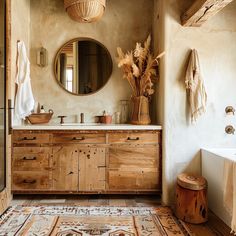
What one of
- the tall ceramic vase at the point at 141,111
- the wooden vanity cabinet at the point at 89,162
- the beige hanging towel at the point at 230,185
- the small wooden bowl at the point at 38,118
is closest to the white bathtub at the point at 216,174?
Result: the beige hanging towel at the point at 230,185

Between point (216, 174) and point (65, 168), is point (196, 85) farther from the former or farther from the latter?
point (65, 168)

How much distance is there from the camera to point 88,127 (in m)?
3.04

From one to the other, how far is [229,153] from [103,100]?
181 cm

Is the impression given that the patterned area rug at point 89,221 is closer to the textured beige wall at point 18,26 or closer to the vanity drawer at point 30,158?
the vanity drawer at point 30,158

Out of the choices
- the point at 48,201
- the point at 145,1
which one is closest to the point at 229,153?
the point at 48,201

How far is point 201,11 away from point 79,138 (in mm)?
1931

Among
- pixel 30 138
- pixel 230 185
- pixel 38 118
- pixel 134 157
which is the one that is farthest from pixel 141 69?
pixel 230 185

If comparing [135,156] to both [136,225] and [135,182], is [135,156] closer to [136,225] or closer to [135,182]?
[135,182]

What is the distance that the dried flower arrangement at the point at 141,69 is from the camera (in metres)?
3.19

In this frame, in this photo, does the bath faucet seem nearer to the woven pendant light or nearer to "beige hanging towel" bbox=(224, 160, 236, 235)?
"beige hanging towel" bbox=(224, 160, 236, 235)

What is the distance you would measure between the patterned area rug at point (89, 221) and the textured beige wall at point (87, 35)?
1.35m

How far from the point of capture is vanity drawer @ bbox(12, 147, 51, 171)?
120 inches

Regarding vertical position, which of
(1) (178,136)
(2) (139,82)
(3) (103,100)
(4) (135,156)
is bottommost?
(4) (135,156)

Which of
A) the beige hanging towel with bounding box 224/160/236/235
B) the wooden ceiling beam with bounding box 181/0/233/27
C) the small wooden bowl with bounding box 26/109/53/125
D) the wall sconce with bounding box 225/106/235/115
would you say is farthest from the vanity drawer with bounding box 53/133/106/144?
the wooden ceiling beam with bounding box 181/0/233/27
